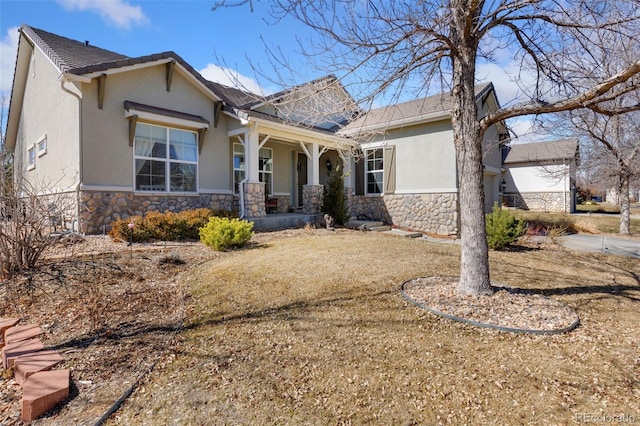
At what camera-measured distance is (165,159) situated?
10398 mm

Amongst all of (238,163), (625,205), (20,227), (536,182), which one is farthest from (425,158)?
(536,182)

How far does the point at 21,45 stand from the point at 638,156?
23.0 metres

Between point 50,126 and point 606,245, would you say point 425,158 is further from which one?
point 50,126

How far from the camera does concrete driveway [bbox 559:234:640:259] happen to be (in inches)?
352

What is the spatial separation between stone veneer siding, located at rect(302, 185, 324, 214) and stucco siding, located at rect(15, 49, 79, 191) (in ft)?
23.3

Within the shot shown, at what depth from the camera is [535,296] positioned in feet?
14.4

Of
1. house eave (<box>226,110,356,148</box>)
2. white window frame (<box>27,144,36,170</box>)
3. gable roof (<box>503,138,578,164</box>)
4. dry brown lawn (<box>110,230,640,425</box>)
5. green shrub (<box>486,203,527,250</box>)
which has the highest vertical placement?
gable roof (<box>503,138,578,164</box>)

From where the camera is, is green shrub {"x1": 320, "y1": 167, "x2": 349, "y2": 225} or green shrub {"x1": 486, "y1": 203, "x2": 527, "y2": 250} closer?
green shrub {"x1": 486, "y1": 203, "x2": 527, "y2": 250}

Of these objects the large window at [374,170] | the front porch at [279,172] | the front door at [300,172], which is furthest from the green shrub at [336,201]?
the front door at [300,172]

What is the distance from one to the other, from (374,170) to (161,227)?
887cm

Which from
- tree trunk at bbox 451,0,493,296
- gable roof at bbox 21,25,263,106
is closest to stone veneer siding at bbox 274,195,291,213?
gable roof at bbox 21,25,263,106

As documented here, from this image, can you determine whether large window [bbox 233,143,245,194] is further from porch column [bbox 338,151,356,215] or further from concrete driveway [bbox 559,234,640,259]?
concrete driveway [bbox 559,234,640,259]

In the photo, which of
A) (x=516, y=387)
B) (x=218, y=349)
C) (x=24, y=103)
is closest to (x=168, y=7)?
(x=218, y=349)

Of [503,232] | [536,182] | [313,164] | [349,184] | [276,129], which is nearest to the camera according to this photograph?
[503,232]
